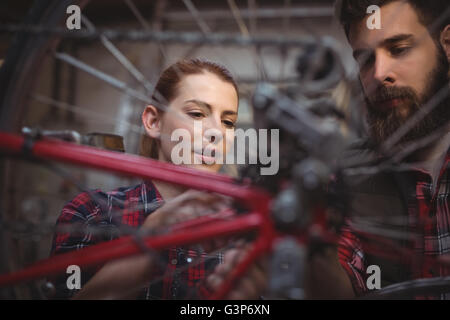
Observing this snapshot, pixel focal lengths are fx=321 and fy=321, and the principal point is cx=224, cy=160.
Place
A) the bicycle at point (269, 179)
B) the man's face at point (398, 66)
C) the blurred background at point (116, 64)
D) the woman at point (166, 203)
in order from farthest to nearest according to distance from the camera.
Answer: the blurred background at point (116, 64) → the man's face at point (398, 66) → the woman at point (166, 203) → the bicycle at point (269, 179)

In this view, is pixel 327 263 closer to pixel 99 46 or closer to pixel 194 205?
pixel 194 205

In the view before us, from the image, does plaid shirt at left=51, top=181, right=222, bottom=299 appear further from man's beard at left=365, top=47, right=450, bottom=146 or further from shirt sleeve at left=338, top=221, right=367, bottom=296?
man's beard at left=365, top=47, right=450, bottom=146

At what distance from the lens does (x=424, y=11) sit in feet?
1.98

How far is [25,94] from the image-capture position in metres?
0.51

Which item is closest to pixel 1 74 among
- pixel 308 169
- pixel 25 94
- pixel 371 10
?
pixel 25 94

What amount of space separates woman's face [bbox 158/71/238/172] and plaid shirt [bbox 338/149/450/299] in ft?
0.94

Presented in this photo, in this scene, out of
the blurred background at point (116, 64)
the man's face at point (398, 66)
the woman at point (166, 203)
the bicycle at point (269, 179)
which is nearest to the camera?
the bicycle at point (269, 179)

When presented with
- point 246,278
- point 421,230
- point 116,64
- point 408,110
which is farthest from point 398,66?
point 116,64

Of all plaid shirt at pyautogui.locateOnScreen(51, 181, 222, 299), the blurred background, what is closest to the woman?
plaid shirt at pyautogui.locateOnScreen(51, 181, 222, 299)

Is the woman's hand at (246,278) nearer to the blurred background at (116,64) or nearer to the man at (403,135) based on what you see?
the man at (403,135)

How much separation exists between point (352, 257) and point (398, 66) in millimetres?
364

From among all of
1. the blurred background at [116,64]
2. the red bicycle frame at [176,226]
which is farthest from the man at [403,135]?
the blurred background at [116,64]

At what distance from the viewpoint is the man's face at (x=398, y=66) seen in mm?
571
